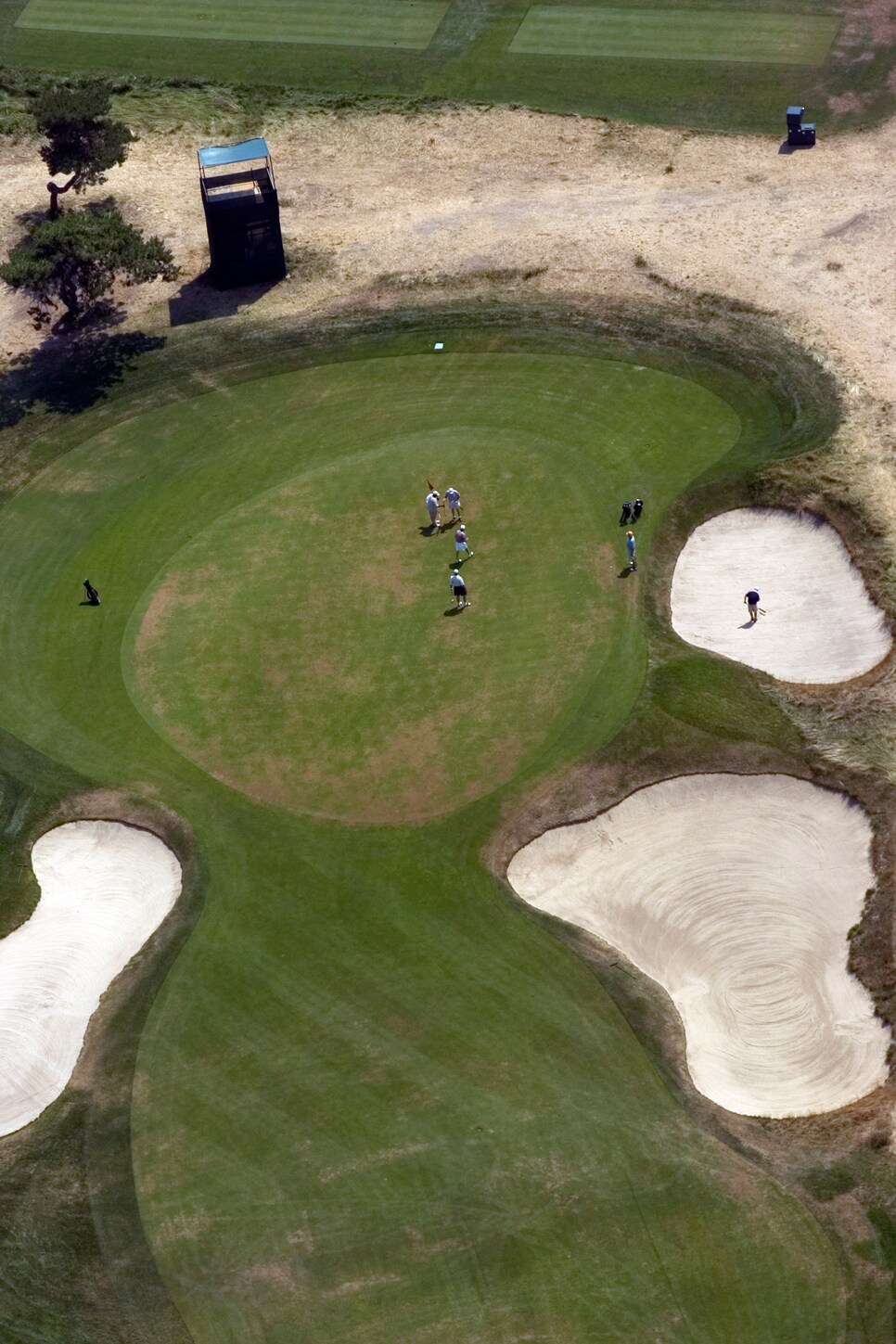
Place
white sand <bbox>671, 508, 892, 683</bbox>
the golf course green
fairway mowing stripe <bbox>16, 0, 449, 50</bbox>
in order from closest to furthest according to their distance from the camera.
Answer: the golf course green < white sand <bbox>671, 508, 892, 683</bbox> < fairway mowing stripe <bbox>16, 0, 449, 50</bbox>

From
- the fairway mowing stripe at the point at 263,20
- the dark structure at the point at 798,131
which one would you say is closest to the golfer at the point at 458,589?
the dark structure at the point at 798,131

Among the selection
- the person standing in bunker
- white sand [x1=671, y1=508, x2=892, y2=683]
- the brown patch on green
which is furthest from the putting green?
the brown patch on green

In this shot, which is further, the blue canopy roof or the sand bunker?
the blue canopy roof

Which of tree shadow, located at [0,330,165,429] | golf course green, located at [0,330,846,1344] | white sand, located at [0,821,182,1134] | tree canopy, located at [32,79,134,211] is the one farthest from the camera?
tree canopy, located at [32,79,134,211]

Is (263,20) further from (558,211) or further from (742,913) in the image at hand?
(742,913)

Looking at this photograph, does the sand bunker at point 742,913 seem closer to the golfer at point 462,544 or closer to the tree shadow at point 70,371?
the golfer at point 462,544

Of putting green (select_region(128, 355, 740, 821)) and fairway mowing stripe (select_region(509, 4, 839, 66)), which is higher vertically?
fairway mowing stripe (select_region(509, 4, 839, 66))

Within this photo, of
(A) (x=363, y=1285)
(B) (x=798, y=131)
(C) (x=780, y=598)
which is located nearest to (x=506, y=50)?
(B) (x=798, y=131)

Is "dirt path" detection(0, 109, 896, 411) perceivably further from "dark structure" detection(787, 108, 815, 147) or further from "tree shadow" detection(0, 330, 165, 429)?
"tree shadow" detection(0, 330, 165, 429)
